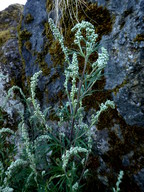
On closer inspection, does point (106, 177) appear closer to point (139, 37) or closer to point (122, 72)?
point (122, 72)

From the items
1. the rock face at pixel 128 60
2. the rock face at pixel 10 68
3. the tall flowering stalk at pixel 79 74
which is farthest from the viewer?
the rock face at pixel 10 68

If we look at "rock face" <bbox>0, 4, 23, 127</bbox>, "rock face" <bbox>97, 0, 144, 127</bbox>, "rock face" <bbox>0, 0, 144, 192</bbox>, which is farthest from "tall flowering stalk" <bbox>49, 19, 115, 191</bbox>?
"rock face" <bbox>0, 4, 23, 127</bbox>

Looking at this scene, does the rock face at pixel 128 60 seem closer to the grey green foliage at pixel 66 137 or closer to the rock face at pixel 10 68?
the grey green foliage at pixel 66 137

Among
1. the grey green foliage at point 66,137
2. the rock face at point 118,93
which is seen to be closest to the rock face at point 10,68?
the rock face at point 118,93

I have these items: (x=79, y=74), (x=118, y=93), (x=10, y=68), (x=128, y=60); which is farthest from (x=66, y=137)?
(x=10, y=68)

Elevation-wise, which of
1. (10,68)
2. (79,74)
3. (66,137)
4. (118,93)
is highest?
(10,68)

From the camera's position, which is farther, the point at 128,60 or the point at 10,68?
the point at 10,68

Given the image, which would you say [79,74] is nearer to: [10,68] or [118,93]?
[118,93]

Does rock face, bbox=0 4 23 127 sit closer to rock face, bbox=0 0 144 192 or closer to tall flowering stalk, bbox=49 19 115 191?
rock face, bbox=0 0 144 192

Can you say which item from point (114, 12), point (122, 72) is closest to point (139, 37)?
point (122, 72)

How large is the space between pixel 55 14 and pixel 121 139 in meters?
2.01

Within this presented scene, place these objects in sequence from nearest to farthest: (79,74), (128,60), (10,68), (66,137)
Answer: (79,74)
(66,137)
(128,60)
(10,68)

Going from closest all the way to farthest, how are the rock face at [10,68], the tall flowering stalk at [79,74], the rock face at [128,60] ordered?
the tall flowering stalk at [79,74]
the rock face at [128,60]
the rock face at [10,68]

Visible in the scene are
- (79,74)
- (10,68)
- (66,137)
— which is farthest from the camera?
(10,68)
